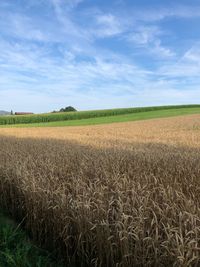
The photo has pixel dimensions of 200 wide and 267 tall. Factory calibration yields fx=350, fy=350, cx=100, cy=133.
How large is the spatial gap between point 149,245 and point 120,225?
1.29 feet

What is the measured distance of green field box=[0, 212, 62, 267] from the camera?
4.40m

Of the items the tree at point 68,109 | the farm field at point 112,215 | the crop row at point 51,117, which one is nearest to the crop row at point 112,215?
the farm field at point 112,215

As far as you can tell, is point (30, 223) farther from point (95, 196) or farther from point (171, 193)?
point (171, 193)

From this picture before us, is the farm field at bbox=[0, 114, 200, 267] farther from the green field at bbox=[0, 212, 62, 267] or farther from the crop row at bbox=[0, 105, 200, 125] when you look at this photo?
the crop row at bbox=[0, 105, 200, 125]

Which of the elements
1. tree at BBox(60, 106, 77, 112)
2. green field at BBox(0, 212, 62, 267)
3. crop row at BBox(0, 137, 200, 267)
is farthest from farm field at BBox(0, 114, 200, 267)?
tree at BBox(60, 106, 77, 112)

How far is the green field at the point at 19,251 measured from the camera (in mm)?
4398

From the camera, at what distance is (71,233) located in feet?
14.7

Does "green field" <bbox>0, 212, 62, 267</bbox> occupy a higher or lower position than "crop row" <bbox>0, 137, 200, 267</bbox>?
lower

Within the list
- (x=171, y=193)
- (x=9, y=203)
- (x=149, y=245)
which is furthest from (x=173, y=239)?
(x=9, y=203)

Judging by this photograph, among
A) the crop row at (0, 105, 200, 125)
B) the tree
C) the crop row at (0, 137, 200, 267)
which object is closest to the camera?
the crop row at (0, 137, 200, 267)

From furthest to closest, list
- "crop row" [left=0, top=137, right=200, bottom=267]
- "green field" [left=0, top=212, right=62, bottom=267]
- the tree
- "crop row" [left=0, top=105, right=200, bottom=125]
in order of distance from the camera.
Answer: the tree, "crop row" [left=0, top=105, right=200, bottom=125], "green field" [left=0, top=212, right=62, bottom=267], "crop row" [left=0, top=137, right=200, bottom=267]

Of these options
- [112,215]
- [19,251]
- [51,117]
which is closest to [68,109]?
[51,117]

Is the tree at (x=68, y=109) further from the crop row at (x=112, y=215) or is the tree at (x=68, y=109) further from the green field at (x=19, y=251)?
the green field at (x=19, y=251)

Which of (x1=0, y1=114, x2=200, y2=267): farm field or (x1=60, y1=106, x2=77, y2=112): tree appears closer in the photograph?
(x1=0, y1=114, x2=200, y2=267): farm field
